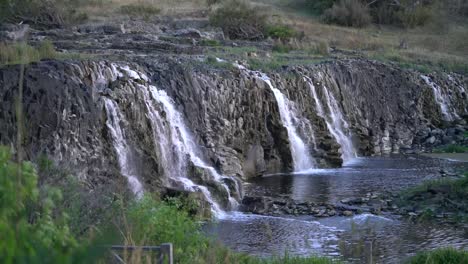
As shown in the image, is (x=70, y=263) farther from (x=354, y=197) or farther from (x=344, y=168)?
(x=344, y=168)

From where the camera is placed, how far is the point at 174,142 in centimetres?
2294

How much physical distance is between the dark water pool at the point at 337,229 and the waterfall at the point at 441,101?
1111 cm

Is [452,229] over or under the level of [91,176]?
under

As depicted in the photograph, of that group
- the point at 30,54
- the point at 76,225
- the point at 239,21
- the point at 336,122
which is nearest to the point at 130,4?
the point at 239,21

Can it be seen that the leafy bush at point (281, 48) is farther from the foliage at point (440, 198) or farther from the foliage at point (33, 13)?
the foliage at point (440, 198)

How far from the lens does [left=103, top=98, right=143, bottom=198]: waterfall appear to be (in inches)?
818

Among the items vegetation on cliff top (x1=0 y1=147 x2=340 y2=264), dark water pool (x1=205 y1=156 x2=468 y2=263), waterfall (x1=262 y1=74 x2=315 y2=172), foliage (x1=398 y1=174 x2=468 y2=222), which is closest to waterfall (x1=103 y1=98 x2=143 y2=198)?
dark water pool (x1=205 y1=156 x2=468 y2=263)

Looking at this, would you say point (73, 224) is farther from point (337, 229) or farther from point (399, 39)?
point (399, 39)

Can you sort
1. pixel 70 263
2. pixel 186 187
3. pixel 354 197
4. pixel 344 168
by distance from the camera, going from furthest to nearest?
pixel 344 168 < pixel 354 197 < pixel 186 187 < pixel 70 263

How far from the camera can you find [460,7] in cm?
5844

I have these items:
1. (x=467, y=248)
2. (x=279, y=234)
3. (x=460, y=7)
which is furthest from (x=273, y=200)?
(x=460, y=7)

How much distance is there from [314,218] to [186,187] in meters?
3.17

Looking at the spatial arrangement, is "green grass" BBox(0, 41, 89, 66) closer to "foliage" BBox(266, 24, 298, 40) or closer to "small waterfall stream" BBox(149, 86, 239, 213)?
"small waterfall stream" BBox(149, 86, 239, 213)

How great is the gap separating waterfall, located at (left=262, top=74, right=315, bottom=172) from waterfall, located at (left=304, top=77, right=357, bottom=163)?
1900 millimetres
